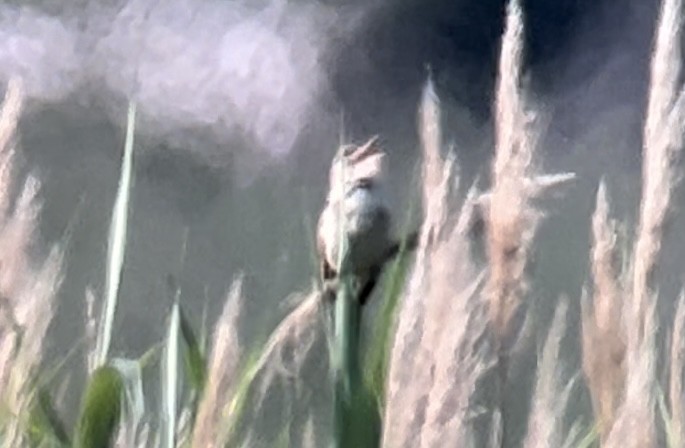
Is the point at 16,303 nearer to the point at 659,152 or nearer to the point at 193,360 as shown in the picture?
the point at 193,360

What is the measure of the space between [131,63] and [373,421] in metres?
1.16

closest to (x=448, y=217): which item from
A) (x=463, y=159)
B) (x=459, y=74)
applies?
(x=463, y=159)

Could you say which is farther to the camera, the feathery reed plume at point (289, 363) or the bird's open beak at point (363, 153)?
the bird's open beak at point (363, 153)

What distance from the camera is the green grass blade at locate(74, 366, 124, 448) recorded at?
0.69 meters

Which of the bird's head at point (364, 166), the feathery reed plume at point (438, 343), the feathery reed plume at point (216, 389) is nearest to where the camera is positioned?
the feathery reed plume at point (438, 343)

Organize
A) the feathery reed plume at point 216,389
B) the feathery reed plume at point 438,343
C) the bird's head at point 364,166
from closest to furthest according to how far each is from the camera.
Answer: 1. the feathery reed plume at point 438,343
2. the feathery reed plume at point 216,389
3. the bird's head at point 364,166

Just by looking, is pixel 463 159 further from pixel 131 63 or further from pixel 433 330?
pixel 433 330

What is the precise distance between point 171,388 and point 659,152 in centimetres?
26

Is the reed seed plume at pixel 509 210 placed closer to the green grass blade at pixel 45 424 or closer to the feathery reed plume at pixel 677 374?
the feathery reed plume at pixel 677 374

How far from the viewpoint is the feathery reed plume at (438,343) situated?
2.02 ft

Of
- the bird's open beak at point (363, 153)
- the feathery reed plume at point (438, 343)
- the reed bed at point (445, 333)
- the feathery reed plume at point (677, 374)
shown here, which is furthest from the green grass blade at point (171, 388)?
the bird's open beak at point (363, 153)

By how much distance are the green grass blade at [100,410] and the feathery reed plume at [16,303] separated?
0.19 ft

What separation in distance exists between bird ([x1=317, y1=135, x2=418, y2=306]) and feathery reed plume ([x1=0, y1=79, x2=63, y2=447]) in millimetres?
154

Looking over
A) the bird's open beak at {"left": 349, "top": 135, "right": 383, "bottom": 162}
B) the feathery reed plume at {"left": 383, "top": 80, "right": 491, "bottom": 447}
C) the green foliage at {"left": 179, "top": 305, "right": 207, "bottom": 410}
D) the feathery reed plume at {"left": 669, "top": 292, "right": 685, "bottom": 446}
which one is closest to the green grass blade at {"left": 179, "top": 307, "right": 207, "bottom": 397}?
the green foliage at {"left": 179, "top": 305, "right": 207, "bottom": 410}
